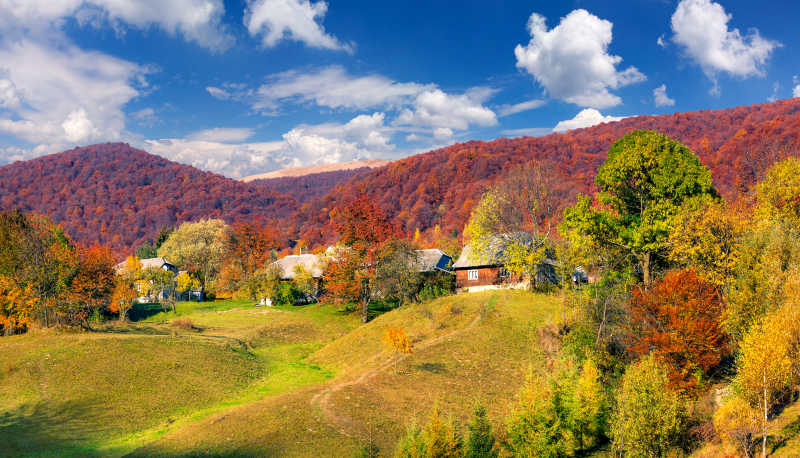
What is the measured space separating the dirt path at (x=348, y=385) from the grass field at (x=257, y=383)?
0.27ft

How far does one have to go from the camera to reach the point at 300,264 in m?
68.4

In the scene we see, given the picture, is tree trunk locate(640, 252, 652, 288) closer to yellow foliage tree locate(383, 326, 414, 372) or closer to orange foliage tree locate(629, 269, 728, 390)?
orange foliage tree locate(629, 269, 728, 390)

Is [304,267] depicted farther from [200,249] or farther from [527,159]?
[527,159]

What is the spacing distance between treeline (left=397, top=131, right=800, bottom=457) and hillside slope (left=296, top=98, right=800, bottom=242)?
174 feet

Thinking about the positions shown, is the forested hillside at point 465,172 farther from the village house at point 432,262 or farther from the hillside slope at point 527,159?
the village house at point 432,262

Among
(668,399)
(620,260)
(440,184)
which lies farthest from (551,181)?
(440,184)

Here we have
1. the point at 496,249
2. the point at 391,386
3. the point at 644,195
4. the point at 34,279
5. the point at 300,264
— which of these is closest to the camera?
the point at 391,386

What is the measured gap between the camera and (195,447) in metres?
18.5

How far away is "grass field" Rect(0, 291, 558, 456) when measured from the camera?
19.8 metres

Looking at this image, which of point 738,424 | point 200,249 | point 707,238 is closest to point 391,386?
point 738,424

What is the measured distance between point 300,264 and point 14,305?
36.6 m

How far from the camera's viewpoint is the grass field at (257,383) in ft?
65.0

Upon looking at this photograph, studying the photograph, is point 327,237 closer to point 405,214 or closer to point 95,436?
point 405,214

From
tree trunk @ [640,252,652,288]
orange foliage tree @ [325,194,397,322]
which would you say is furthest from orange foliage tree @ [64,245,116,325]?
tree trunk @ [640,252,652,288]
